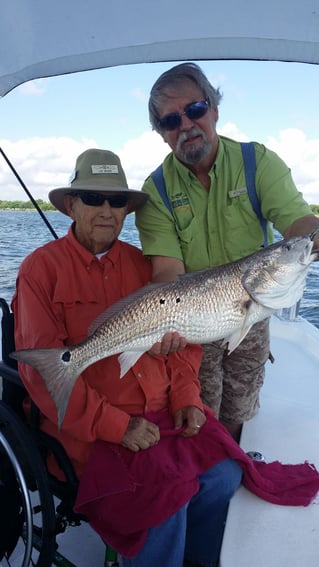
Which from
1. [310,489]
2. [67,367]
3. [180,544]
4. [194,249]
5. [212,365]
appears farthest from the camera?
[212,365]

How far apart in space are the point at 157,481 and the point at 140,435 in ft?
0.88

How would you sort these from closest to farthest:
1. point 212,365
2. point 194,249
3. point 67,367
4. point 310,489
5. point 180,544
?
1. point 180,544
2. point 67,367
3. point 310,489
4. point 194,249
5. point 212,365

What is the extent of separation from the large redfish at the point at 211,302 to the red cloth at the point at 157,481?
47 cm

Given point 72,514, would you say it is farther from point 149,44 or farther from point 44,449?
point 149,44

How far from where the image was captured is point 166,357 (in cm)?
288

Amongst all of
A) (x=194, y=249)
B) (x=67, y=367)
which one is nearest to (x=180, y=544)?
(x=67, y=367)

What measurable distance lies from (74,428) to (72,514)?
45cm

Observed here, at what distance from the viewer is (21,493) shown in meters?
2.34

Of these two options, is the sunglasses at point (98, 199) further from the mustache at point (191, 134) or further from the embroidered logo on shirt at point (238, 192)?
the embroidered logo on shirt at point (238, 192)

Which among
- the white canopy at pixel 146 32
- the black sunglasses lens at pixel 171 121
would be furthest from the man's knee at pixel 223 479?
the white canopy at pixel 146 32

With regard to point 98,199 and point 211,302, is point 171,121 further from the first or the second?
point 211,302

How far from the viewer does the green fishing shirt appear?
3.25 metres

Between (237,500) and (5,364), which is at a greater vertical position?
(5,364)

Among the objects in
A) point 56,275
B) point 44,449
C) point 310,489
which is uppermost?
point 56,275
